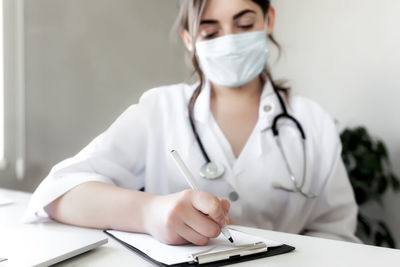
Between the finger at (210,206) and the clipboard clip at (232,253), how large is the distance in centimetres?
5

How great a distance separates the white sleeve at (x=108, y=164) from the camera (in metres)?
0.80

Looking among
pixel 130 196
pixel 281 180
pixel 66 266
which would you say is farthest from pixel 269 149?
pixel 66 266

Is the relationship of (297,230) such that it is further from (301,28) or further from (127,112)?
(301,28)

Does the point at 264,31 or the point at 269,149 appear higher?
the point at 264,31

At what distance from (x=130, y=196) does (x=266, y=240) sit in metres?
0.26

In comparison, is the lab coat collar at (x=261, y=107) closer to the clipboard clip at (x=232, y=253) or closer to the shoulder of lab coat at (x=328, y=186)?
the shoulder of lab coat at (x=328, y=186)

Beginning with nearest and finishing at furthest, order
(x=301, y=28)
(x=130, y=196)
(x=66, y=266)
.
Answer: (x=66, y=266) → (x=130, y=196) → (x=301, y=28)

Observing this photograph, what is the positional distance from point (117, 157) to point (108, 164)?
53 millimetres

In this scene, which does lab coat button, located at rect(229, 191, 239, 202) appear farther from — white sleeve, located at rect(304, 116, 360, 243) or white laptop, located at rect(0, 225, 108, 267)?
white laptop, located at rect(0, 225, 108, 267)

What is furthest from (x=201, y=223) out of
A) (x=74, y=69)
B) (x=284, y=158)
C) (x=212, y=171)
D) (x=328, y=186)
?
(x=74, y=69)

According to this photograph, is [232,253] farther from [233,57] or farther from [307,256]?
[233,57]

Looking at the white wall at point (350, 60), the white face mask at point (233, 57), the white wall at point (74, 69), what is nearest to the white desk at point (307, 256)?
the white face mask at point (233, 57)

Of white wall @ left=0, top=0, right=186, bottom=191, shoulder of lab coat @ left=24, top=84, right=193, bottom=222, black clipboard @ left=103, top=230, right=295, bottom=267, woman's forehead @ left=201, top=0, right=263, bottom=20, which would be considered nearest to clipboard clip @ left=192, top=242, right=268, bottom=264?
black clipboard @ left=103, top=230, right=295, bottom=267

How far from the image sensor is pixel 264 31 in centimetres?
115
